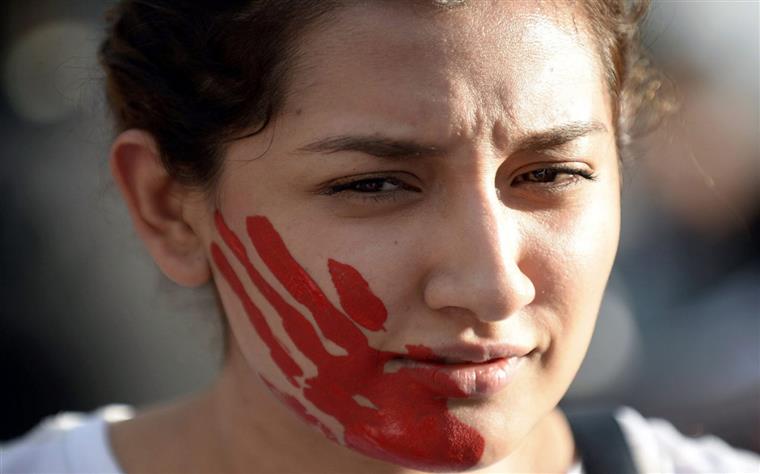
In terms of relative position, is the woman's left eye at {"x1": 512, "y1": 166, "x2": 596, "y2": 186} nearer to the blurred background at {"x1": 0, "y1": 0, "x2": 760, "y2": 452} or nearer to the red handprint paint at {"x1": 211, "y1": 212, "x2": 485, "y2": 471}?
the red handprint paint at {"x1": 211, "y1": 212, "x2": 485, "y2": 471}

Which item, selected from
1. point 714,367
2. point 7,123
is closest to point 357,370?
point 714,367

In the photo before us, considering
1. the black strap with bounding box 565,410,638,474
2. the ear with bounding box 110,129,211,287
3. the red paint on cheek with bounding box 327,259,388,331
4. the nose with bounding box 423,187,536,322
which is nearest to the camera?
the nose with bounding box 423,187,536,322

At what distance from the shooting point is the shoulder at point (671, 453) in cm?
228

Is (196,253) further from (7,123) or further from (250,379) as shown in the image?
(7,123)

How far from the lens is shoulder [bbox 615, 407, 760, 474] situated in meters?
2.28

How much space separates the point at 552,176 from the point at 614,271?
2.47 metres

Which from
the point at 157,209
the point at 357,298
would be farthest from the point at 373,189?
the point at 157,209

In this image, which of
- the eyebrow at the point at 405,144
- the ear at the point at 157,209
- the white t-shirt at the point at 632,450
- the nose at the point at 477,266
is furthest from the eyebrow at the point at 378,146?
the white t-shirt at the point at 632,450

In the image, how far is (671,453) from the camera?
7.63 ft

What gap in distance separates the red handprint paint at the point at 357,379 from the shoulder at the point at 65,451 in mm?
637

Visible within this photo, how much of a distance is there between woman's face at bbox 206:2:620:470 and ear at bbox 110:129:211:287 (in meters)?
0.19

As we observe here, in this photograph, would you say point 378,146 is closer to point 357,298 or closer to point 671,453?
point 357,298

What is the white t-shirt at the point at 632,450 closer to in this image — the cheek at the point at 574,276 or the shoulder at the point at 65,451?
the shoulder at the point at 65,451

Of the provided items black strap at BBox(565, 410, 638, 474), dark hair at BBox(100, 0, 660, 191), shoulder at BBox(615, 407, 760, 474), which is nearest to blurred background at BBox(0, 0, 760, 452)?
shoulder at BBox(615, 407, 760, 474)
